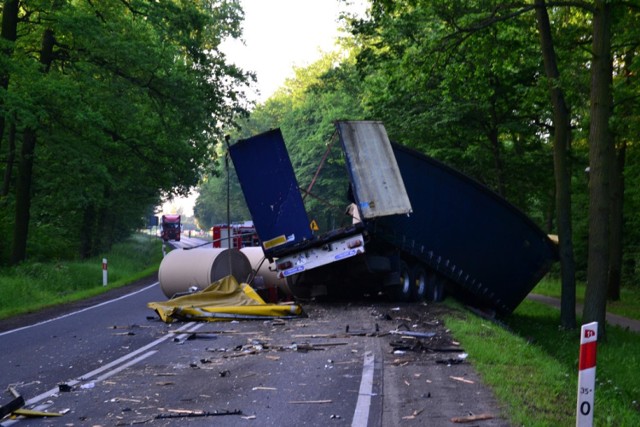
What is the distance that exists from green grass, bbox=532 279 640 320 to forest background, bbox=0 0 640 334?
2.70ft

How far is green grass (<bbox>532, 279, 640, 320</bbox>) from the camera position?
2408 cm

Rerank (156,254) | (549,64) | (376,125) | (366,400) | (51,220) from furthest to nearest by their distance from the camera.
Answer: (156,254)
(51,220)
(549,64)
(376,125)
(366,400)

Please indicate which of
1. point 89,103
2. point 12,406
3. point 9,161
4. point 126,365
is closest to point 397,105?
point 89,103

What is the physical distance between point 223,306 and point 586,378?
10.5 meters

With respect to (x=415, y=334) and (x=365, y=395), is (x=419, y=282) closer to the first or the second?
(x=415, y=334)

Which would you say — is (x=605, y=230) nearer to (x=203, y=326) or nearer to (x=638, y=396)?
(x=638, y=396)

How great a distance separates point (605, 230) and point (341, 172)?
21.8 ft

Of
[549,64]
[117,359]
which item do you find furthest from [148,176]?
[117,359]

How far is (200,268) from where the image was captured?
688 inches

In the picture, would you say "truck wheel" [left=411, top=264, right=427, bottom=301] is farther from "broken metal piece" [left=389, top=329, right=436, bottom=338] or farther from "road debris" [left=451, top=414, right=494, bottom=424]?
"road debris" [left=451, top=414, right=494, bottom=424]

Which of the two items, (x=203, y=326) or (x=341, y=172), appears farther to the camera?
(x=341, y=172)

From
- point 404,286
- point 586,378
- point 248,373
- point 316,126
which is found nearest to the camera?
point 586,378

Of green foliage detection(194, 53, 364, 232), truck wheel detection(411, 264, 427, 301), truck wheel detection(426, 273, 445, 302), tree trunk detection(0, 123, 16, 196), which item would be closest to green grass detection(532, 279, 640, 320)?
truck wheel detection(426, 273, 445, 302)

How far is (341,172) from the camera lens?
63.8ft
